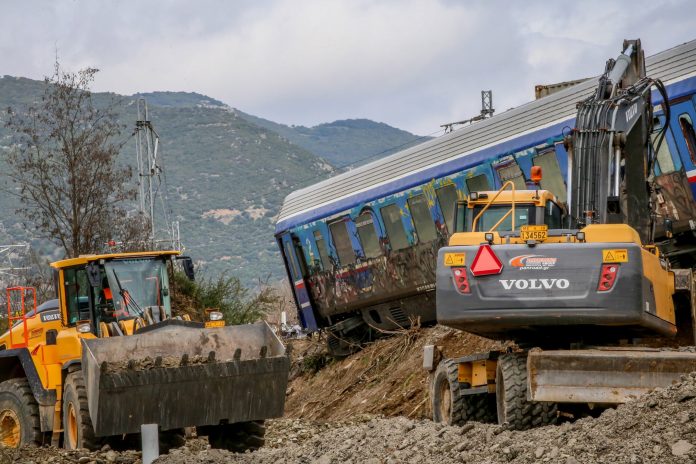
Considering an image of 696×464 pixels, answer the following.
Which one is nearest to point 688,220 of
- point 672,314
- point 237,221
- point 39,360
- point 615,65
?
point 615,65

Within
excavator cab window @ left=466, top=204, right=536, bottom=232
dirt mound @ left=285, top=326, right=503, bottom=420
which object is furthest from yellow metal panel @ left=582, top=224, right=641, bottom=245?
dirt mound @ left=285, top=326, right=503, bottom=420

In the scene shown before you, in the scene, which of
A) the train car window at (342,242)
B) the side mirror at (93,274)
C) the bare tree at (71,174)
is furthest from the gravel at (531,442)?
the bare tree at (71,174)

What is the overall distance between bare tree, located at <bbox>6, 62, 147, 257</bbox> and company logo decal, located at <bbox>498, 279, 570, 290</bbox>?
59.7ft

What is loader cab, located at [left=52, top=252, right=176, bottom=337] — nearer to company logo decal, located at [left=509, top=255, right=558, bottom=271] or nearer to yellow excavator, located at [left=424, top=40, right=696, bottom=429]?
yellow excavator, located at [left=424, top=40, right=696, bottom=429]

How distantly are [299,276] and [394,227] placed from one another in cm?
367

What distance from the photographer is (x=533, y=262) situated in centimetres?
1173

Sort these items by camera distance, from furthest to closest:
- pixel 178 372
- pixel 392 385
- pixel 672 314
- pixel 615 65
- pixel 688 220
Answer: pixel 392 385 → pixel 688 220 → pixel 615 65 → pixel 178 372 → pixel 672 314

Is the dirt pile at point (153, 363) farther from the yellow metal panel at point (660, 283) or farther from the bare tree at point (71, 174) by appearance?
the bare tree at point (71, 174)

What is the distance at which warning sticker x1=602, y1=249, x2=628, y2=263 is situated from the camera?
11.4 meters

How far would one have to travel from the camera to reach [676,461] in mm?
7906

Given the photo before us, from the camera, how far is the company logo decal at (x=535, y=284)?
11.7 metres

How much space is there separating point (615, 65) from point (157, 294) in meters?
6.30

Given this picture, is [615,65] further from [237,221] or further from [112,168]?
[237,221]

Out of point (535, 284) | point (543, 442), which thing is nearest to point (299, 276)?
point (535, 284)
